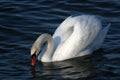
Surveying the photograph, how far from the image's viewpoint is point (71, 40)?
50.4 ft

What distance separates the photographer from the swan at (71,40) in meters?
15.4

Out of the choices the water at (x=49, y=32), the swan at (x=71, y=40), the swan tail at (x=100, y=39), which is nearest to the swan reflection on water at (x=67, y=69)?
the water at (x=49, y=32)

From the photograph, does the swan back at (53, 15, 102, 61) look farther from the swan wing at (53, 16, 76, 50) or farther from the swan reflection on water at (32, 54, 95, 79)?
the swan reflection on water at (32, 54, 95, 79)

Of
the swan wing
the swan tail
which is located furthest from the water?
the swan wing

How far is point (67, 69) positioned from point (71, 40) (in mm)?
818

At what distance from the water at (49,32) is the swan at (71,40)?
0.70 ft

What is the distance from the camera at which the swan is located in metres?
15.4

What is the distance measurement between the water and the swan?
0.70ft

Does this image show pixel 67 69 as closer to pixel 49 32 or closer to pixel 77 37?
pixel 77 37

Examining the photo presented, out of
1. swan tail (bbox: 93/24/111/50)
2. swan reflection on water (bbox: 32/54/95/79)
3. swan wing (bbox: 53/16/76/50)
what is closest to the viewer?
swan reflection on water (bbox: 32/54/95/79)

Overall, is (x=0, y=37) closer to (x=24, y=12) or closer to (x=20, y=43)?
(x=20, y=43)

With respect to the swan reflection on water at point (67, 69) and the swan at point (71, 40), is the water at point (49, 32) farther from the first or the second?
the swan at point (71, 40)

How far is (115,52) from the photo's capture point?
1578 centimetres

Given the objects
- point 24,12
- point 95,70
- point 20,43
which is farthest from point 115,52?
point 24,12
